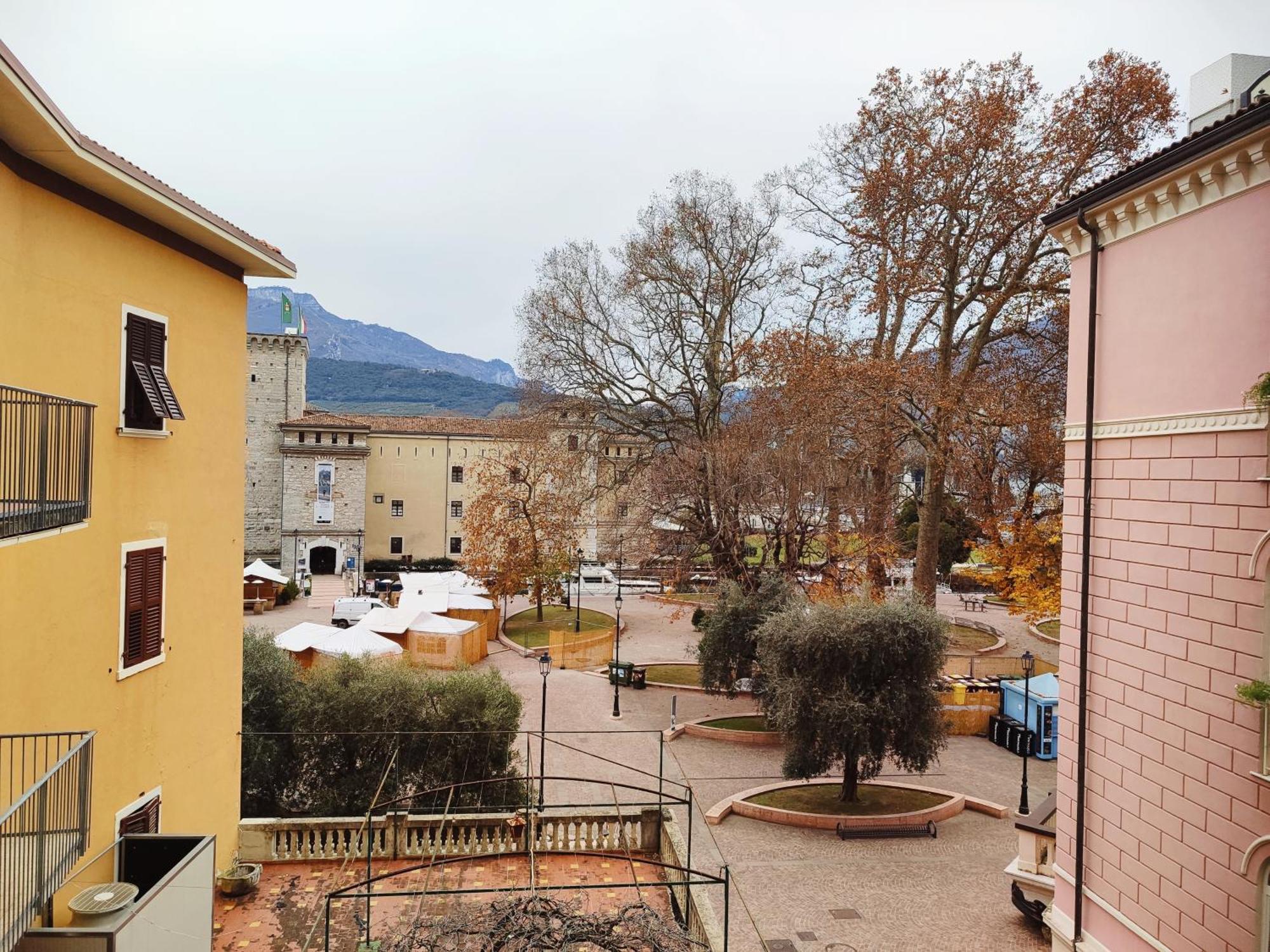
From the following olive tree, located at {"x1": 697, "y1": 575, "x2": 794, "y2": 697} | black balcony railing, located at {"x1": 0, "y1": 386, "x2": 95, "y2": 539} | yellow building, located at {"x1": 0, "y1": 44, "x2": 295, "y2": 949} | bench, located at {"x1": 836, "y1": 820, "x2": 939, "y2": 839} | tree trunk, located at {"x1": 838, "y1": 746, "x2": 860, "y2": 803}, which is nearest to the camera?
black balcony railing, located at {"x1": 0, "y1": 386, "x2": 95, "y2": 539}

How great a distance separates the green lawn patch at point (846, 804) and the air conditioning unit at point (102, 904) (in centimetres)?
1139

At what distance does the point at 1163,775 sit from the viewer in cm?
761

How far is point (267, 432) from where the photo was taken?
4878cm

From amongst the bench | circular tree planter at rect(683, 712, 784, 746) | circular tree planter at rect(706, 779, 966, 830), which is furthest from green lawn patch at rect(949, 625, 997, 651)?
the bench

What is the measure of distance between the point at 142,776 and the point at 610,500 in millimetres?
30523

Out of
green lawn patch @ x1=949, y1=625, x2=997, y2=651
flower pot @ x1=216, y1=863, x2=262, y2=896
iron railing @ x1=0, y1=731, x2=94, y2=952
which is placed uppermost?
iron railing @ x1=0, y1=731, x2=94, y2=952

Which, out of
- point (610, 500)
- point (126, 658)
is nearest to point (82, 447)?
point (126, 658)

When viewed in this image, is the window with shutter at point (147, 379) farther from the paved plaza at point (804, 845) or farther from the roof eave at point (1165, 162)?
the roof eave at point (1165, 162)

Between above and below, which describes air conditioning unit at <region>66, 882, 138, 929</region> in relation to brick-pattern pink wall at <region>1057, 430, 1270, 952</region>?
below

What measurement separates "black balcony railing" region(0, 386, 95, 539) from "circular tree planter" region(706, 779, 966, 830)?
39.5 feet

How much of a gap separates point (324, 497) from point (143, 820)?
41.5 meters

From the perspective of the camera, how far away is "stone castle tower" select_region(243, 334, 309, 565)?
4853cm

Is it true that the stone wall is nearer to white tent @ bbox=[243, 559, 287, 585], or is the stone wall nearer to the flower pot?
white tent @ bbox=[243, 559, 287, 585]

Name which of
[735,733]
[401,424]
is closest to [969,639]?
[735,733]
